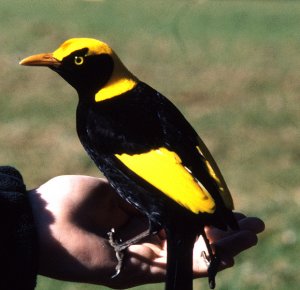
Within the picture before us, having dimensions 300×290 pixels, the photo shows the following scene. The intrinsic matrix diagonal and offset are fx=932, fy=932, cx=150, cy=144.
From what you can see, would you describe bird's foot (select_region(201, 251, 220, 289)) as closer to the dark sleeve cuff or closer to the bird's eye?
the dark sleeve cuff

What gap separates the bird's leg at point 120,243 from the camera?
380 cm

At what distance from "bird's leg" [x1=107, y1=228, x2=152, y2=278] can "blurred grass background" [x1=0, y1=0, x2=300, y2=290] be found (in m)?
1.65

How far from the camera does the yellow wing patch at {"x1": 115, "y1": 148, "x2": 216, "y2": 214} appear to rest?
139 inches

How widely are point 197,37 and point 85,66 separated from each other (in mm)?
8775

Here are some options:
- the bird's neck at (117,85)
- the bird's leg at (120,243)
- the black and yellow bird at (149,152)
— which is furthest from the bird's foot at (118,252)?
the bird's neck at (117,85)

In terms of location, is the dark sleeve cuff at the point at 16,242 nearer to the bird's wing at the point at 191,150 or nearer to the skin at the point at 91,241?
the skin at the point at 91,241

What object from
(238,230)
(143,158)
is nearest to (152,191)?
(143,158)

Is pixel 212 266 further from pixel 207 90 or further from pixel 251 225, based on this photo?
pixel 207 90

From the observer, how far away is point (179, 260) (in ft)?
11.8

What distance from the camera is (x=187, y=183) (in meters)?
3.57

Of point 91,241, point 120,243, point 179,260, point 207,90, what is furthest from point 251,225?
point 207,90

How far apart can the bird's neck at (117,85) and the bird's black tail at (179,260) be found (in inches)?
25.2

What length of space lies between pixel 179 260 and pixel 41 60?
3.29 ft

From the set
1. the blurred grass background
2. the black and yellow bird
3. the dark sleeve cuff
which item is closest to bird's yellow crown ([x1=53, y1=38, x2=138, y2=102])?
the black and yellow bird
